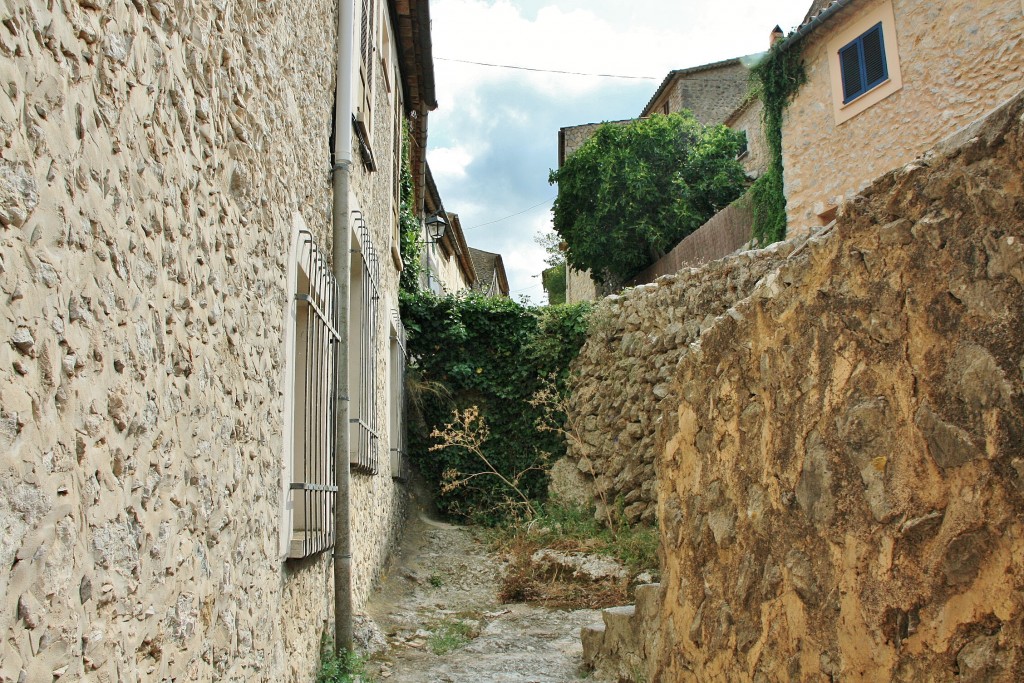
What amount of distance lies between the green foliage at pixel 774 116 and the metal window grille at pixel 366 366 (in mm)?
7608

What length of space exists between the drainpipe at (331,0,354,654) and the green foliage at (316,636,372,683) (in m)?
0.08

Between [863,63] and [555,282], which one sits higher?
[555,282]

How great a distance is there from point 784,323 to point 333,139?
326 centimetres

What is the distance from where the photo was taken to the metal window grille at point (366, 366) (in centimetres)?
571

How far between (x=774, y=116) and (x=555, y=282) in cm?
1745

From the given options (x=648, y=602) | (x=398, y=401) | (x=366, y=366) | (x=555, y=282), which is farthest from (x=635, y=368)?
(x=555, y=282)

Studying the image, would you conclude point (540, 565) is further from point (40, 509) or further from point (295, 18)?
point (40, 509)

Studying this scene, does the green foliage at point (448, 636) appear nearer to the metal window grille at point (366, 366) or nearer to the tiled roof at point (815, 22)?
the metal window grille at point (366, 366)

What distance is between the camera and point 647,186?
1734cm

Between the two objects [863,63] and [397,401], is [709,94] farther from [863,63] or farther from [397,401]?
[397,401]

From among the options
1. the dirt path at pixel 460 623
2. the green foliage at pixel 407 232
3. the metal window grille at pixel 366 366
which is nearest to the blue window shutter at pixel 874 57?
the green foliage at pixel 407 232

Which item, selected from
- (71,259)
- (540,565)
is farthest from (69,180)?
(540,565)

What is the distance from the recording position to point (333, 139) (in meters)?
5.04

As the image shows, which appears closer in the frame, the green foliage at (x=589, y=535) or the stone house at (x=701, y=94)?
the green foliage at (x=589, y=535)
